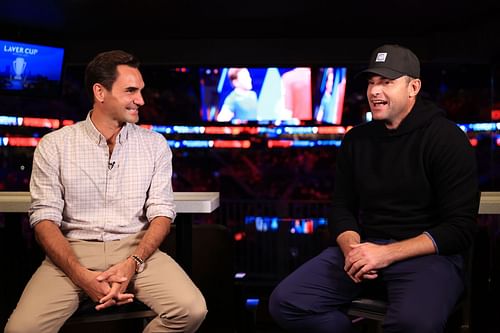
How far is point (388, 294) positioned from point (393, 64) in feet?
2.57

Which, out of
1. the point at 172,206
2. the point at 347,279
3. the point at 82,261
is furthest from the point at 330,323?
the point at 82,261

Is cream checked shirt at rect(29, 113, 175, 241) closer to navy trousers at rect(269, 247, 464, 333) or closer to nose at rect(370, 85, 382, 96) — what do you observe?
navy trousers at rect(269, 247, 464, 333)

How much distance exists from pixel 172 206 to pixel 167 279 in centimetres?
26

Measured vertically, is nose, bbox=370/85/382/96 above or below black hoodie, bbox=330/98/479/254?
above

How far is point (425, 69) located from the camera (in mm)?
6344

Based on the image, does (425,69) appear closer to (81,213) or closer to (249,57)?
(249,57)

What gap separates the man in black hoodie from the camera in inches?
77.4

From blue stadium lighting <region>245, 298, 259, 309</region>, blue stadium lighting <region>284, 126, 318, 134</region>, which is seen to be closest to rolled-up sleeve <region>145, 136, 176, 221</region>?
blue stadium lighting <region>245, 298, 259, 309</region>

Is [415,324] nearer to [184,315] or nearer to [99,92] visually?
[184,315]

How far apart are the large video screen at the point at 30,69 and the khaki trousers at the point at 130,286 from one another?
12.3ft

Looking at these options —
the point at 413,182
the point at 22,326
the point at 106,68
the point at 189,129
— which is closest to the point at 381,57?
the point at 413,182

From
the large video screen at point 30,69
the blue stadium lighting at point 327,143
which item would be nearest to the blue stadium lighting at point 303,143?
the blue stadium lighting at point 327,143

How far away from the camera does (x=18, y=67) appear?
18.1 feet

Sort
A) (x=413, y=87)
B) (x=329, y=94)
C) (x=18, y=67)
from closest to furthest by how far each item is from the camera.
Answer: (x=413, y=87) < (x=18, y=67) < (x=329, y=94)
